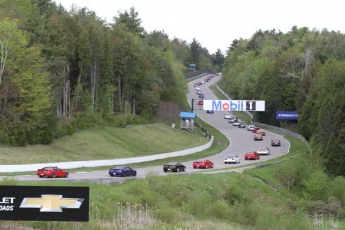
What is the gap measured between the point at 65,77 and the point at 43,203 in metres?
72.1

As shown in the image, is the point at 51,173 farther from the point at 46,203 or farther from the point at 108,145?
the point at 46,203

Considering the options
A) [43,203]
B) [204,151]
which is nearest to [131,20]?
[204,151]

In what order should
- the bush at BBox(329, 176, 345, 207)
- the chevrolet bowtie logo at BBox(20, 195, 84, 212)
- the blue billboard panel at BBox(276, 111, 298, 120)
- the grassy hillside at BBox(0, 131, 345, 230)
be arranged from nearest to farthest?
the chevrolet bowtie logo at BBox(20, 195, 84, 212)
the grassy hillside at BBox(0, 131, 345, 230)
the bush at BBox(329, 176, 345, 207)
the blue billboard panel at BBox(276, 111, 298, 120)

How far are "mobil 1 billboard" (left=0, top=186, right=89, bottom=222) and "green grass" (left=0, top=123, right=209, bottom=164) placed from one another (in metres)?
37.8

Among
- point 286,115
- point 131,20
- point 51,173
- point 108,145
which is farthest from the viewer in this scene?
point 131,20

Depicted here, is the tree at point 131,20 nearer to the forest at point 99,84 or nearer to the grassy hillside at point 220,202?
the forest at point 99,84

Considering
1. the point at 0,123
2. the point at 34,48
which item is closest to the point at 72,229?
the point at 0,123

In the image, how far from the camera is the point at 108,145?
79.6 meters

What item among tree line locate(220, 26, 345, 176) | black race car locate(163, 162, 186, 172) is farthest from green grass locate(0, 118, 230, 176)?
tree line locate(220, 26, 345, 176)

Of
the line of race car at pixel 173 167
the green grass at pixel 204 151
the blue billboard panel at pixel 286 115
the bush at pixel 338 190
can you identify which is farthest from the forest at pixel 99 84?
the bush at pixel 338 190

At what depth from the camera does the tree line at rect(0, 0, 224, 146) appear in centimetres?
7231

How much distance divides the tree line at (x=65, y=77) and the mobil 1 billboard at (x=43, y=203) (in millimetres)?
47386

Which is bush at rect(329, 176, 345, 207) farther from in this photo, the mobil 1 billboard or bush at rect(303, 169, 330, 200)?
the mobil 1 billboard

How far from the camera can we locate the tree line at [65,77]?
237ft
